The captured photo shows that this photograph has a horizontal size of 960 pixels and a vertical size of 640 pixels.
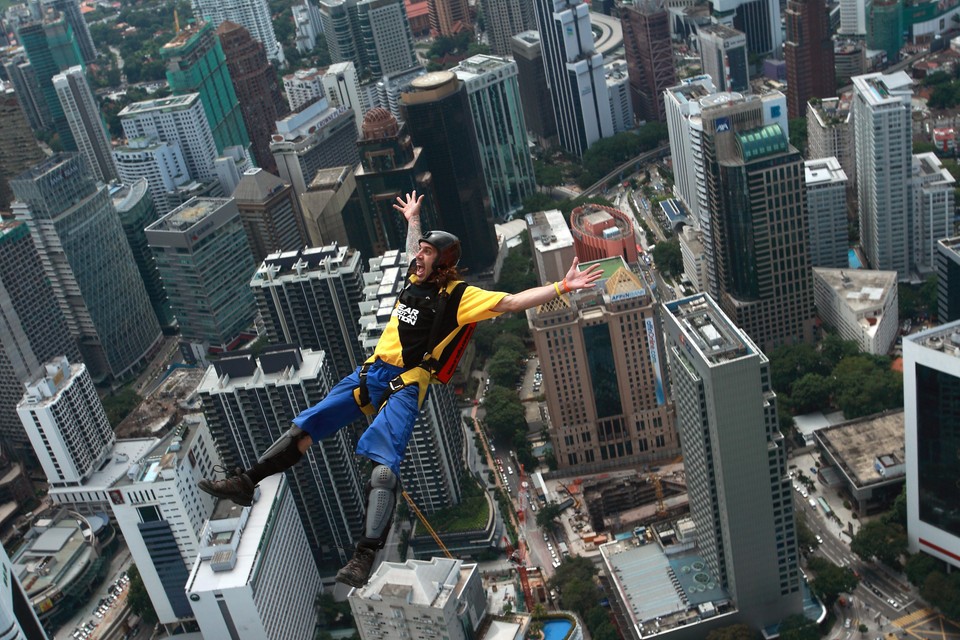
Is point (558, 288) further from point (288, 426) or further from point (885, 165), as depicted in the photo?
point (885, 165)

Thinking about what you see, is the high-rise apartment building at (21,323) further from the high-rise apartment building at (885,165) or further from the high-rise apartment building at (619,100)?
the high-rise apartment building at (885,165)

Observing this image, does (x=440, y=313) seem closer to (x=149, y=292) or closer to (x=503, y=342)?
(x=503, y=342)

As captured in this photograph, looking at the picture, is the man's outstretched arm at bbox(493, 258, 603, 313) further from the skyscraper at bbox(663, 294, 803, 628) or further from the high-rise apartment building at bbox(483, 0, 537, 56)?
the high-rise apartment building at bbox(483, 0, 537, 56)

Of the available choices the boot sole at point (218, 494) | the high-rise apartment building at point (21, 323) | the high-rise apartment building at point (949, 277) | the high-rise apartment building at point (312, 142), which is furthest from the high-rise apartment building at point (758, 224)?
the boot sole at point (218, 494)

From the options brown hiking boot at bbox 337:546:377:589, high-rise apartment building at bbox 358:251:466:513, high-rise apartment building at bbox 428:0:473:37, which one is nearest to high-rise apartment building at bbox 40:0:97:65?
high-rise apartment building at bbox 428:0:473:37

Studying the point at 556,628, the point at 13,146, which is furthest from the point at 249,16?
the point at 556,628
